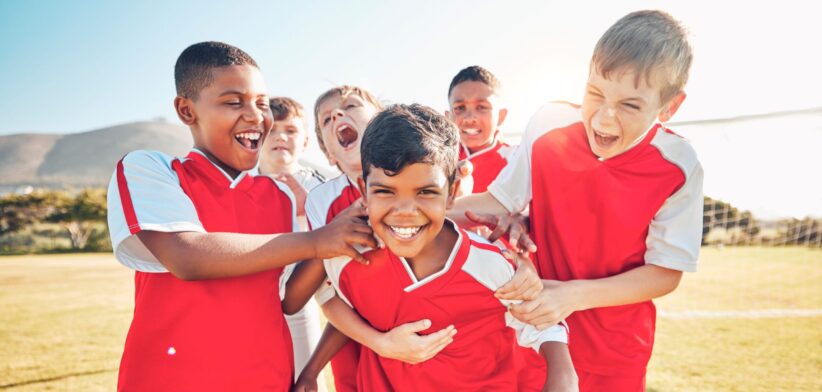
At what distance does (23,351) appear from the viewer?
5.83m

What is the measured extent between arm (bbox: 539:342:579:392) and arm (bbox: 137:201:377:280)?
0.75 meters

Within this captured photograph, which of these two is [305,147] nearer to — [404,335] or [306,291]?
[306,291]

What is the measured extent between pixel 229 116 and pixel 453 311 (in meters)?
1.12

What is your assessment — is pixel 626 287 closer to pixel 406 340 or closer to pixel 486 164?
pixel 406 340

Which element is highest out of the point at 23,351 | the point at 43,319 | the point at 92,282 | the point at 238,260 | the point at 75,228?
the point at 238,260

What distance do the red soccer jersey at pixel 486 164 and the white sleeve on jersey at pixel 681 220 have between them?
1.80 m

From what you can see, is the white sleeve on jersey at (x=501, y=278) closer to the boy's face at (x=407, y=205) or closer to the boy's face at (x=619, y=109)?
the boy's face at (x=407, y=205)

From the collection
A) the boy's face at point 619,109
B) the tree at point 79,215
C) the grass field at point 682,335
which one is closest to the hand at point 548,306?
the boy's face at point 619,109

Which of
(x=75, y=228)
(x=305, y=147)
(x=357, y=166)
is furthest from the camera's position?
(x=75, y=228)

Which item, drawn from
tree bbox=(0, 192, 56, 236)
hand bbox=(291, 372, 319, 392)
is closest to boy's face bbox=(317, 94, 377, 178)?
hand bbox=(291, 372, 319, 392)

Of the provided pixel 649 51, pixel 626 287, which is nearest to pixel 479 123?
pixel 649 51

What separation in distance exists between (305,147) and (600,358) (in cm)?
Result: 269

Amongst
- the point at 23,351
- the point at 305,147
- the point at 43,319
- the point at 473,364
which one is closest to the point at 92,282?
the point at 43,319

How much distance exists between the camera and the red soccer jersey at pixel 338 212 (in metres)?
2.16
